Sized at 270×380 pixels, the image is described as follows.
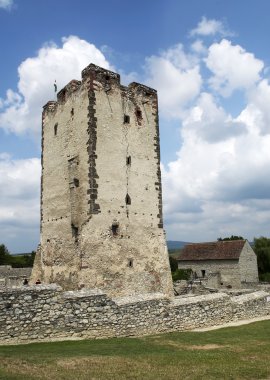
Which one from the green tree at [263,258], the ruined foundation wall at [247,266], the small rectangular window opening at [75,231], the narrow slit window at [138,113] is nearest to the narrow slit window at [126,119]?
the narrow slit window at [138,113]

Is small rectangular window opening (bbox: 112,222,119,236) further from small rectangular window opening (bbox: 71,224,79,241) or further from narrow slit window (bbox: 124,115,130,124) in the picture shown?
narrow slit window (bbox: 124,115,130,124)

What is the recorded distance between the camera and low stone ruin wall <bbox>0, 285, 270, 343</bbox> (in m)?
11.9

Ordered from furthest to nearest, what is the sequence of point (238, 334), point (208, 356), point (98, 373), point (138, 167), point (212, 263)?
point (212, 263) < point (138, 167) < point (238, 334) < point (208, 356) < point (98, 373)

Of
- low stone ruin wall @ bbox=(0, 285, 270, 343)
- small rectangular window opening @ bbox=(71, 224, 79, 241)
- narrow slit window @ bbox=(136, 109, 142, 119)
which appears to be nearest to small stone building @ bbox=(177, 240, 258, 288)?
narrow slit window @ bbox=(136, 109, 142, 119)

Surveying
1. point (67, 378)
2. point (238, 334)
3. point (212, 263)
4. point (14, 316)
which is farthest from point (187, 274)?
point (67, 378)

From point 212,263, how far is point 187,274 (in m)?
4.28

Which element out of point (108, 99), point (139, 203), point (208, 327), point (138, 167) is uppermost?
point (108, 99)

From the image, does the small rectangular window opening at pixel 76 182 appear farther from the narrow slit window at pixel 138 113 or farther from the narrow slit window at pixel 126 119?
the narrow slit window at pixel 138 113

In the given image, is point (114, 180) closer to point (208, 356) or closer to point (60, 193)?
point (60, 193)

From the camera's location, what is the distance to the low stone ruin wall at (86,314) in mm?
11938

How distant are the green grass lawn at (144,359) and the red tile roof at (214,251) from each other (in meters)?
38.4

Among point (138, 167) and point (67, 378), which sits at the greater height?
point (138, 167)

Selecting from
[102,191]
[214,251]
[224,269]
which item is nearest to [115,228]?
[102,191]

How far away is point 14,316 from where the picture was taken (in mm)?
11883
